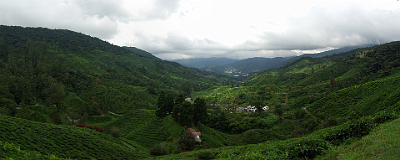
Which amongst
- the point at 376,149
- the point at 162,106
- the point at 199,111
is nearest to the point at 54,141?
the point at 376,149

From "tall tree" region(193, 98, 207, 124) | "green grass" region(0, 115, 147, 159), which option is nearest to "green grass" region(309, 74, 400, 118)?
"tall tree" region(193, 98, 207, 124)

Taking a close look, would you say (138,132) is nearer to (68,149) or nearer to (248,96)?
(68,149)

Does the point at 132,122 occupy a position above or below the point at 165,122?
below

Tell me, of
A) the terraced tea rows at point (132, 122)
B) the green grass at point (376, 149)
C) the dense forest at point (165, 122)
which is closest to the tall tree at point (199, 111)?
the dense forest at point (165, 122)

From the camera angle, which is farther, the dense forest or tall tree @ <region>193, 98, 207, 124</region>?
tall tree @ <region>193, 98, 207, 124</region>

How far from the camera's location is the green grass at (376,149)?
849 centimetres

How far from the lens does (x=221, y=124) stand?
57.6 metres

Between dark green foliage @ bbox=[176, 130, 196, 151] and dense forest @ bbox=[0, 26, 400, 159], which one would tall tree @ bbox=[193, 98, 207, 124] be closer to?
dense forest @ bbox=[0, 26, 400, 159]

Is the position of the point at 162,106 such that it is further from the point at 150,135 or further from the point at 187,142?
the point at 187,142

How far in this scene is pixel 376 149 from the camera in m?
9.21

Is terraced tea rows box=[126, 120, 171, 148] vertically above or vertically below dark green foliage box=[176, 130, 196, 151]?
below

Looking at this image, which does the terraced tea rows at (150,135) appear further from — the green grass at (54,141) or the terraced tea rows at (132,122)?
the green grass at (54,141)

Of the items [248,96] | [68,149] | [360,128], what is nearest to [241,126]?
[360,128]

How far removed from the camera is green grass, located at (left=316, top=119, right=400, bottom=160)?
8.49 metres
